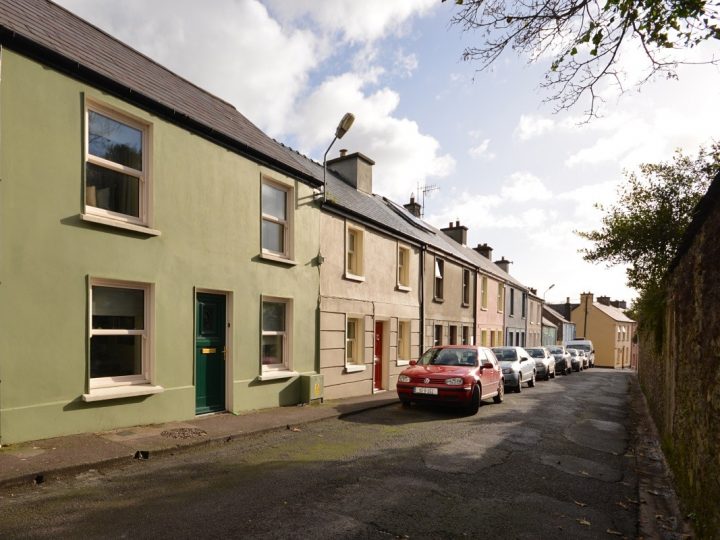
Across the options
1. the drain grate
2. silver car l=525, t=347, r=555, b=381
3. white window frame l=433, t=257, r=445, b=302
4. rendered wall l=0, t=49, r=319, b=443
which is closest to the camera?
rendered wall l=0, t=49, r=319, b=443

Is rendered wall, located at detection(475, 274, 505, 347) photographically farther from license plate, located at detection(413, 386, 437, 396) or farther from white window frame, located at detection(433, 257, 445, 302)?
license plate, located at detection(413, 386, 437, 396)

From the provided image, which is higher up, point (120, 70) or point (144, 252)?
point (120, 70)

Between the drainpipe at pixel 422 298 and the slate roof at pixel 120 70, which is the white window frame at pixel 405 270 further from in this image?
the slate roof at pixel 120 70

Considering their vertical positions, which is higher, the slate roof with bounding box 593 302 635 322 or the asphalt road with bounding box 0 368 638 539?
the asphalt road with bounding box 0 368 638 539

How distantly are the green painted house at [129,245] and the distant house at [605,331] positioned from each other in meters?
58.5

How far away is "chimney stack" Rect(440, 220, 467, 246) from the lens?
106 ft

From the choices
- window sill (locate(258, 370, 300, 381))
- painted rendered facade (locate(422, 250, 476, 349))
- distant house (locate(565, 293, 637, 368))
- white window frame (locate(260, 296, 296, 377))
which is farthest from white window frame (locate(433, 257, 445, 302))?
distant house (locate(565, 293, 637, 368))

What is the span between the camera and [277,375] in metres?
11.3

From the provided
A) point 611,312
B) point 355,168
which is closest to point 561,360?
point 355,168

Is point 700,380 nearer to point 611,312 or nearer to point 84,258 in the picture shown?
point 84,258

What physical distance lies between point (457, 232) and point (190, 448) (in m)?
27.2

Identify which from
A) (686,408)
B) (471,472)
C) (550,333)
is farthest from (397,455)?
(550,333)

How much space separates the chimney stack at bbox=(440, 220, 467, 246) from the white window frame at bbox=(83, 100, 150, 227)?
A: 25.6m

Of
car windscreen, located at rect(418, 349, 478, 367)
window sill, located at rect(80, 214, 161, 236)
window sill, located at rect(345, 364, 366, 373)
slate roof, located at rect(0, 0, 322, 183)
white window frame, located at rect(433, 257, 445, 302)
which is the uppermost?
slate roof, located at rect(0, 0, 322, 183)
